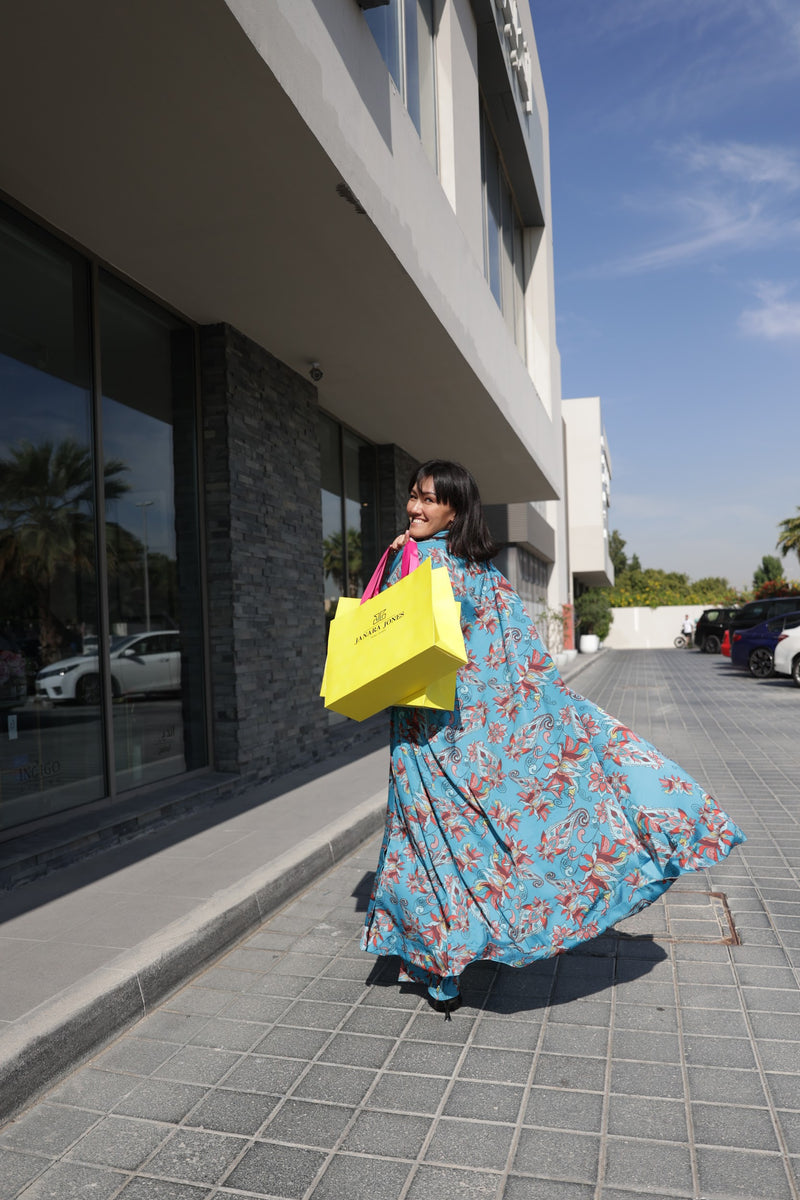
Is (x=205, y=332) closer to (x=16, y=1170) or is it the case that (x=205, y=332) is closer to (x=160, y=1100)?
(x=160, y=1100)

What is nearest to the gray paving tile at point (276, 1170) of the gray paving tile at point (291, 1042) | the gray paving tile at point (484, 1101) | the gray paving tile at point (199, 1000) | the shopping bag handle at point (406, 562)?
the gray paving tile at point (484, 1101)

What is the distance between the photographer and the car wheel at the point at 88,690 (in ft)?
19.0

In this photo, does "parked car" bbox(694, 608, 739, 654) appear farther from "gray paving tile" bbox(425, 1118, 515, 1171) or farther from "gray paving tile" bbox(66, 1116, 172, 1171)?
"gray paving tile" bbox(66, 1116, 172, 1171)

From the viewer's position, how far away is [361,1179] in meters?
2.26

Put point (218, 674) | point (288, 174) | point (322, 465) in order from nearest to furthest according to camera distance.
Answer: point (288, 174) → point (218, 674) → point (322, 465)

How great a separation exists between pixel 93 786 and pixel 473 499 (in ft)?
12.3

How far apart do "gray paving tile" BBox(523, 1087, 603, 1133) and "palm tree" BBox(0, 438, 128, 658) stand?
401cm

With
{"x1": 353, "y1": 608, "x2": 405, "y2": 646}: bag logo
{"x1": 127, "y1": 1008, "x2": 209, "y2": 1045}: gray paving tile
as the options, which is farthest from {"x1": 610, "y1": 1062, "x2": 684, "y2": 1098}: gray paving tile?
{"x1": 353, "y1": 608, "x2": 405, "y2": 646}: bag logo

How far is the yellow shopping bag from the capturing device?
286cm

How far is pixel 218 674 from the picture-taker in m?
7.26

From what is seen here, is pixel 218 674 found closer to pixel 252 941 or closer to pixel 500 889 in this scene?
pixel 252 941

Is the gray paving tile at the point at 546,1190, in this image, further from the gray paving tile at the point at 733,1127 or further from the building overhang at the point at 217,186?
the building overhang at the point at 217,186

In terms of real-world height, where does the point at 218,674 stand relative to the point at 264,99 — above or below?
below

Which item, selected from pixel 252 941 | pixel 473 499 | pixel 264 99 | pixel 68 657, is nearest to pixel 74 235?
pixel 264 99
